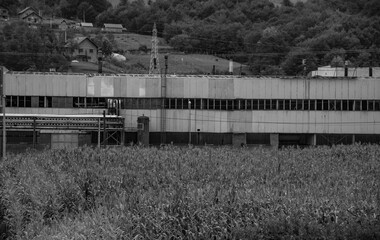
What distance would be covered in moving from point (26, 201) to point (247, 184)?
6.54m

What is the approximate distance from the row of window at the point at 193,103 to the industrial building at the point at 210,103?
85 mm

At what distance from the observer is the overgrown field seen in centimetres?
1419

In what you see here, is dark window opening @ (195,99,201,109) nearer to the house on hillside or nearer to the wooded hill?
the wooded hill

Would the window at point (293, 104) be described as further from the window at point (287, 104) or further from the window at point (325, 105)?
the window at point (325, 105)

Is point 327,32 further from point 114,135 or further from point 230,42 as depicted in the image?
point 114,135

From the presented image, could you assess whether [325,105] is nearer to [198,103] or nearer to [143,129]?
[198,103]

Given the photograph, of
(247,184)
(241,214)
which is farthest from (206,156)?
(241,214)

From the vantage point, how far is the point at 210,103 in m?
59.7


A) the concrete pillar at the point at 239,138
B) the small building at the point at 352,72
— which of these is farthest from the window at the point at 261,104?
the small building at the point at 352,72

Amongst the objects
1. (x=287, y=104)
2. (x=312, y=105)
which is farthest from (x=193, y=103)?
(x=312, y=105)

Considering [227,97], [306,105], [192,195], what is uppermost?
[227,97]

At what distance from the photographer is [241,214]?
1483cm

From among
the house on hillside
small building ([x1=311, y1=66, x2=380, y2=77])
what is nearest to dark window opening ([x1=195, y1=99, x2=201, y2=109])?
small building ([x1=311, y1=66, x2=380, y2=77])

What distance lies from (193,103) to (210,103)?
1525 mm
